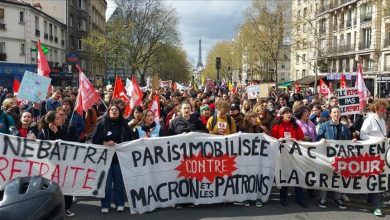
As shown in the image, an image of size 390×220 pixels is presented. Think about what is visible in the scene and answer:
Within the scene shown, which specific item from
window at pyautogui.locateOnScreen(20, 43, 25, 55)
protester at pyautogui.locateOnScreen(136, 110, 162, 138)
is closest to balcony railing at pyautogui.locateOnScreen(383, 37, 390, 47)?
window at pyautogui.locateOnScreen(20, 43, 25, 55)

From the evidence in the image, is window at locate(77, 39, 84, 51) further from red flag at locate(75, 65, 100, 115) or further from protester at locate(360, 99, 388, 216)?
protester at locate(360, 99, 388, 216)

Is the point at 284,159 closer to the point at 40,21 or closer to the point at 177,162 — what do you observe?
the point at 177,162

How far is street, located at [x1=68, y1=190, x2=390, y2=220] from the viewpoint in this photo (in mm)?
6188

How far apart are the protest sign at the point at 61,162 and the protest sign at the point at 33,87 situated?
447 cm

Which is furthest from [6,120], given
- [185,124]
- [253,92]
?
[253,92]

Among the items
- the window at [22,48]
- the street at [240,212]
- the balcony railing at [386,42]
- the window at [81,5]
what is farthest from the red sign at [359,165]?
the window at [81,5]

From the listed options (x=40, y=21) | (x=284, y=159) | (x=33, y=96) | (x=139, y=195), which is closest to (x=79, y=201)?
(x=139, y=195)

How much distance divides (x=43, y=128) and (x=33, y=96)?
14.3 ft

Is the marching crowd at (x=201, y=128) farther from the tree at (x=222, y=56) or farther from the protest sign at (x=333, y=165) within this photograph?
the tree at (x=222, y=56)

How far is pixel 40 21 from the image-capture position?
41688 mm

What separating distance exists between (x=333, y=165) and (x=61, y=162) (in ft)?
13.8

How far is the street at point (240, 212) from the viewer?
244 inches

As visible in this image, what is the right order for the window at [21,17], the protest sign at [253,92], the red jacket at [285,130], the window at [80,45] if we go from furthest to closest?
the window at [80,45], the window at [21,17], the protest sign at [253,92], the red jacket at [285,130]

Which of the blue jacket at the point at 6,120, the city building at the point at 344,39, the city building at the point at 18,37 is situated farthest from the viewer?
the city building at the point at 344,39
